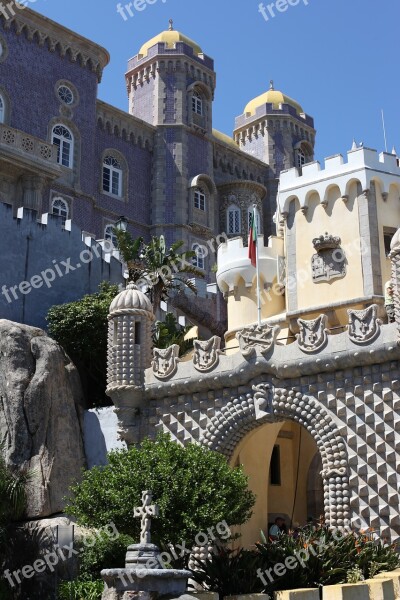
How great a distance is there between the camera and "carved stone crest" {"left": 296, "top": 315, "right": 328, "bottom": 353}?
2200 centimetres

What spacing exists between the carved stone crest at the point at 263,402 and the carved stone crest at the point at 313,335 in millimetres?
1482

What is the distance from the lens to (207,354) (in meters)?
23.7

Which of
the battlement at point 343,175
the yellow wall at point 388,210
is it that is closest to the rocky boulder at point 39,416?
the battlement at point 343,175

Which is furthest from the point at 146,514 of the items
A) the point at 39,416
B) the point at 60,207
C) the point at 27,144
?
the point at 60,207

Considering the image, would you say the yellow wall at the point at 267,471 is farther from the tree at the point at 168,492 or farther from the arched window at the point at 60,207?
the arched window at the point at 60,207

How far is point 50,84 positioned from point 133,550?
34.2 metres

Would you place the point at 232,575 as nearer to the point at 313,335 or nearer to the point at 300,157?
the point at 313,335

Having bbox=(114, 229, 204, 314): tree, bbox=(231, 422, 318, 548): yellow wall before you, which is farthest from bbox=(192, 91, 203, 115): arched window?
bbox=(231, 422, 318, 548): yellow wall

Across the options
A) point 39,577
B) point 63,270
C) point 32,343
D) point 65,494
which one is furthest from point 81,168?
point 39,577

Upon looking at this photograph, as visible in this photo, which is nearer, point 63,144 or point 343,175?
point 343,175

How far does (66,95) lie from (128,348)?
24923 mm

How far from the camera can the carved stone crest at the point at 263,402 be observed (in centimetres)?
2247

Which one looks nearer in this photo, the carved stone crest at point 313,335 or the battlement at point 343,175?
the carved stone crest at point 313,335

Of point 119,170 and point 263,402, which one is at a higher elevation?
point 119,170
